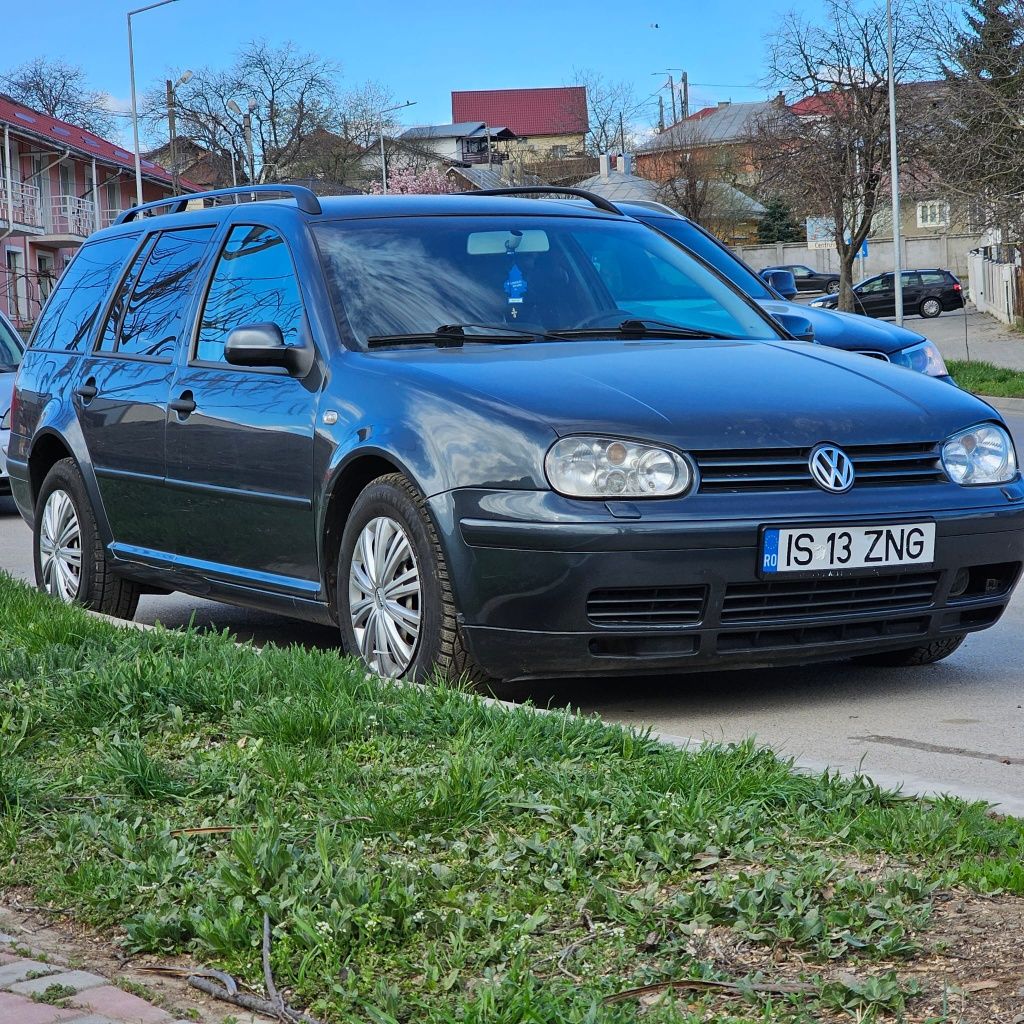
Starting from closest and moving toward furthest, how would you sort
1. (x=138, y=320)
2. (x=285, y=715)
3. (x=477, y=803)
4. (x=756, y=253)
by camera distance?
(x=477, y=803) < (x=285, y=715) < (x=138, y=320) < (x=756, y=253)

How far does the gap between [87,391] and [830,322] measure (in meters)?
5.06

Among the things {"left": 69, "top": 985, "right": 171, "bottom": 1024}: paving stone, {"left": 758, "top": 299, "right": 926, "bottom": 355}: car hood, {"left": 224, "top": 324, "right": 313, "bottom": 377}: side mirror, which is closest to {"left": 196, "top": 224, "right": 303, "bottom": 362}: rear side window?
{"left": 224, "top": 324, "right": 313, "bottom": 377}: side mirror

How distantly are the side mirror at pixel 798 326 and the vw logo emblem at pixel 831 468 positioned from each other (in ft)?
5.14

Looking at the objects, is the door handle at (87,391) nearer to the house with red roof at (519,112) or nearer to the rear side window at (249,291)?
the rear side window at (249,291)

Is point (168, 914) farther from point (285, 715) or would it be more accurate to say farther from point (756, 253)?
point (756, 253)

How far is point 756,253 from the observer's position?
8769 centimetres

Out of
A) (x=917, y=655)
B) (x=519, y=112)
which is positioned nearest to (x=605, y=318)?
(x=917, y=655)

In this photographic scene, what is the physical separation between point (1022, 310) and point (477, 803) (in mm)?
45431

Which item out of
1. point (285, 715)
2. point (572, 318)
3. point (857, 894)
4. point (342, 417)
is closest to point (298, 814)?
point (285, 715)

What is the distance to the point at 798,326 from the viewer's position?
849 cm

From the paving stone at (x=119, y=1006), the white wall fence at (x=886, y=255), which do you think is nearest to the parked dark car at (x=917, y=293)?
the white wall fence at (x=886, y=255)

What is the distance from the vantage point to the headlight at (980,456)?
5.71 meters

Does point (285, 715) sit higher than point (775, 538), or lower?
lower

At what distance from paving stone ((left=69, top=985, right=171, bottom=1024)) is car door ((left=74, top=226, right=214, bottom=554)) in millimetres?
3973
